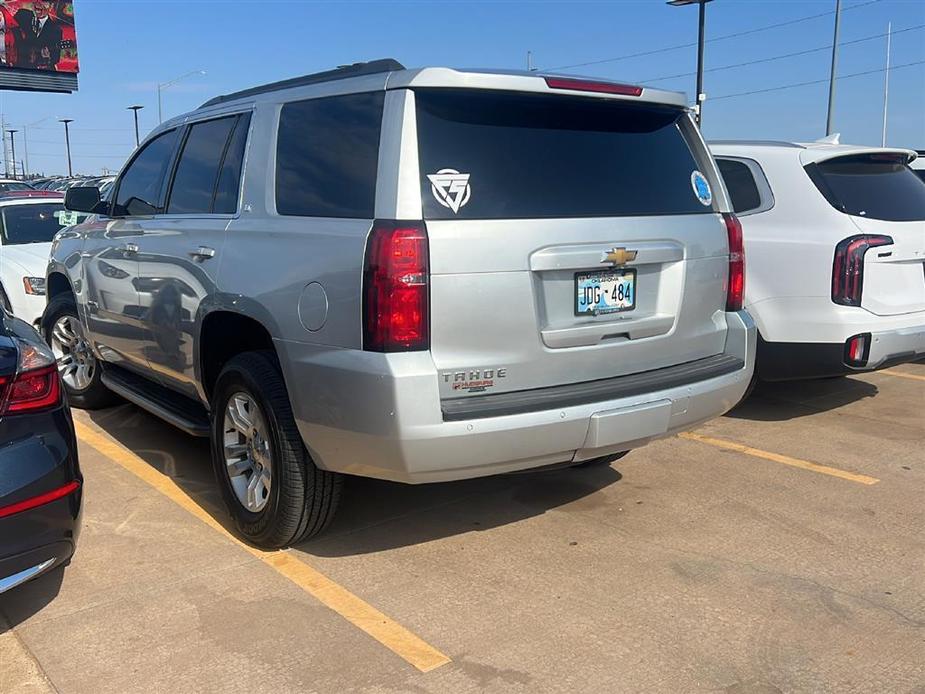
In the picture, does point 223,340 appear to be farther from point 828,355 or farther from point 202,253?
point 828,355

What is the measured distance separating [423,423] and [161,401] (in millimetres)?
2375

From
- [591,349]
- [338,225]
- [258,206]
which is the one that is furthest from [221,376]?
[591,349]

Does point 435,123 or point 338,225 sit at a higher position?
point 435,123

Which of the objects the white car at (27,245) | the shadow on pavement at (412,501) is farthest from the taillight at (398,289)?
the white car at (27,245)

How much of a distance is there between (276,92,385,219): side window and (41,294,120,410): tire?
2.87m

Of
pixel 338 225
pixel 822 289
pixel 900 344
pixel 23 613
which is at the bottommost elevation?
pixel 23 613

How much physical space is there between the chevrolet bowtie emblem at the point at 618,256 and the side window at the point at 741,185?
2.83 m

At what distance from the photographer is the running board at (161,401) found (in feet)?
14.9

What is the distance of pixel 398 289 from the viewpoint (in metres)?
3.11

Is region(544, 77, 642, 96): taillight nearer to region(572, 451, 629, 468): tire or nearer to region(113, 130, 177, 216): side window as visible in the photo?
region(572, 451, 629, 468): tire

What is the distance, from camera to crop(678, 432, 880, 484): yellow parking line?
16.1 feet

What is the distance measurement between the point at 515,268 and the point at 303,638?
60.4 inches

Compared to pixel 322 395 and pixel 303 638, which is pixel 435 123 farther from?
pixel 303 638

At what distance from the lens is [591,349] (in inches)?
138
